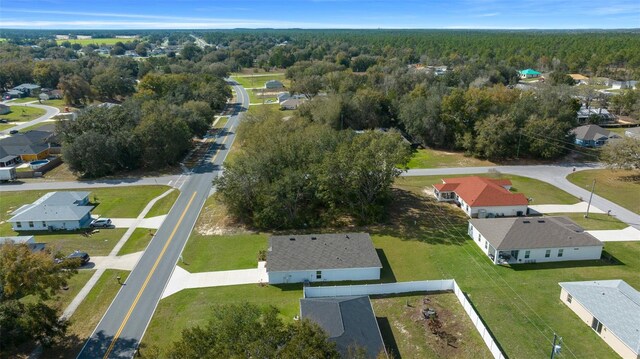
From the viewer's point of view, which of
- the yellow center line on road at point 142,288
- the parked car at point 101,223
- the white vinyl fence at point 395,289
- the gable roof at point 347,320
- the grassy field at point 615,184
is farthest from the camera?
Result: the grassy field at point 615,184

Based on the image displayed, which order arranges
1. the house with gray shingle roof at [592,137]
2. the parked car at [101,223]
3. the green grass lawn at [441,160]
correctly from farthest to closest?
1. the house with gray shingle roof at [592,137]
2. the green grass lawn at [441,160]
3. the parked car at [101,223]

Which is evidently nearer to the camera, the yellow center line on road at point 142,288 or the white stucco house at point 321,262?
the yellow center line on road at point 142,288

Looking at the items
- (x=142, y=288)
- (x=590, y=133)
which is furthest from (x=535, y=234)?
(x=590, y=133)

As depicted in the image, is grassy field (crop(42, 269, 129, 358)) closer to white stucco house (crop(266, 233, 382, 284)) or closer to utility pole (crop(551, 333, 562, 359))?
white stucco house (crop(266, 233, 382, 284))

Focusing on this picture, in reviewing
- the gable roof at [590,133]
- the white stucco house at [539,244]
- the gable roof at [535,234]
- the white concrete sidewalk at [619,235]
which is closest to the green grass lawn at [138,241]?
the gable roof at [535,234]

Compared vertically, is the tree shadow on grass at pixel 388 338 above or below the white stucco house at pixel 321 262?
below

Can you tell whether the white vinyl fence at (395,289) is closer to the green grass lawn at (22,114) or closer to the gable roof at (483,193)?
the gable roof at (483,193)

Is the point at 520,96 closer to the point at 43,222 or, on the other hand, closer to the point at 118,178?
the point at 118,178

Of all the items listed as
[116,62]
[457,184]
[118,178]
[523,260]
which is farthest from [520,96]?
[116,62]

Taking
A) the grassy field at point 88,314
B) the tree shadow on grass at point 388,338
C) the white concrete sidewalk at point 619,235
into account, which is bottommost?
the grassy field at point 88,314
